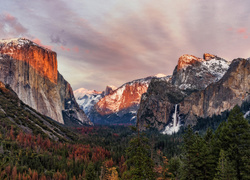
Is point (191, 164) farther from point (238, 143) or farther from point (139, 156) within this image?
point (139, 156)

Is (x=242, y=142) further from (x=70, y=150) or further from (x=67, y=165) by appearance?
(x=70, y=150)

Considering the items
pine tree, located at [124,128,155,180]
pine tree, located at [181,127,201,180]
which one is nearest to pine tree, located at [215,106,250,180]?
pine tree, located at [181,127,201,180]

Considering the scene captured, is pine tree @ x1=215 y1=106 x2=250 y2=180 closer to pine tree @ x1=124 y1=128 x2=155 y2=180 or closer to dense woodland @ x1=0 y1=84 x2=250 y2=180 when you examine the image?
dense woodland @ x1=0 y1=84 x2=250 y2=180

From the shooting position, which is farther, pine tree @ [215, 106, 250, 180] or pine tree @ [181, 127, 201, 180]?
pine tree @ [181, 127, 201, 180]

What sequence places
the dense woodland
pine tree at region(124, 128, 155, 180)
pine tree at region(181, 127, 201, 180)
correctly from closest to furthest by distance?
1. pine tree at region(124, 128, 155, 180)
2. the dense woodland
3. pine tree at region(181, 127, 201, 180)

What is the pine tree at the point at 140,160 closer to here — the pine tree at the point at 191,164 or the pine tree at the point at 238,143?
the pine tree at the point at 191,164

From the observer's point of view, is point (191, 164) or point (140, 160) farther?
point (191, 164)

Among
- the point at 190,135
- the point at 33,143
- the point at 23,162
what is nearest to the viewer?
the point at 190,135

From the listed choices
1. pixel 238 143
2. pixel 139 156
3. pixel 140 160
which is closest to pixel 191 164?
pixel 238 143

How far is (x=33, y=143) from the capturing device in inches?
3605

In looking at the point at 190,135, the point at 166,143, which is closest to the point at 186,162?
the point at 190,135

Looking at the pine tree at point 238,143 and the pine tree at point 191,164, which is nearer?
the pine tree at point 238,143

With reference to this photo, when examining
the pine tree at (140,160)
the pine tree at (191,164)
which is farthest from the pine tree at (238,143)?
the pine tree at (140,160)

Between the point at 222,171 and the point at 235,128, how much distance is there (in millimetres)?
8835
